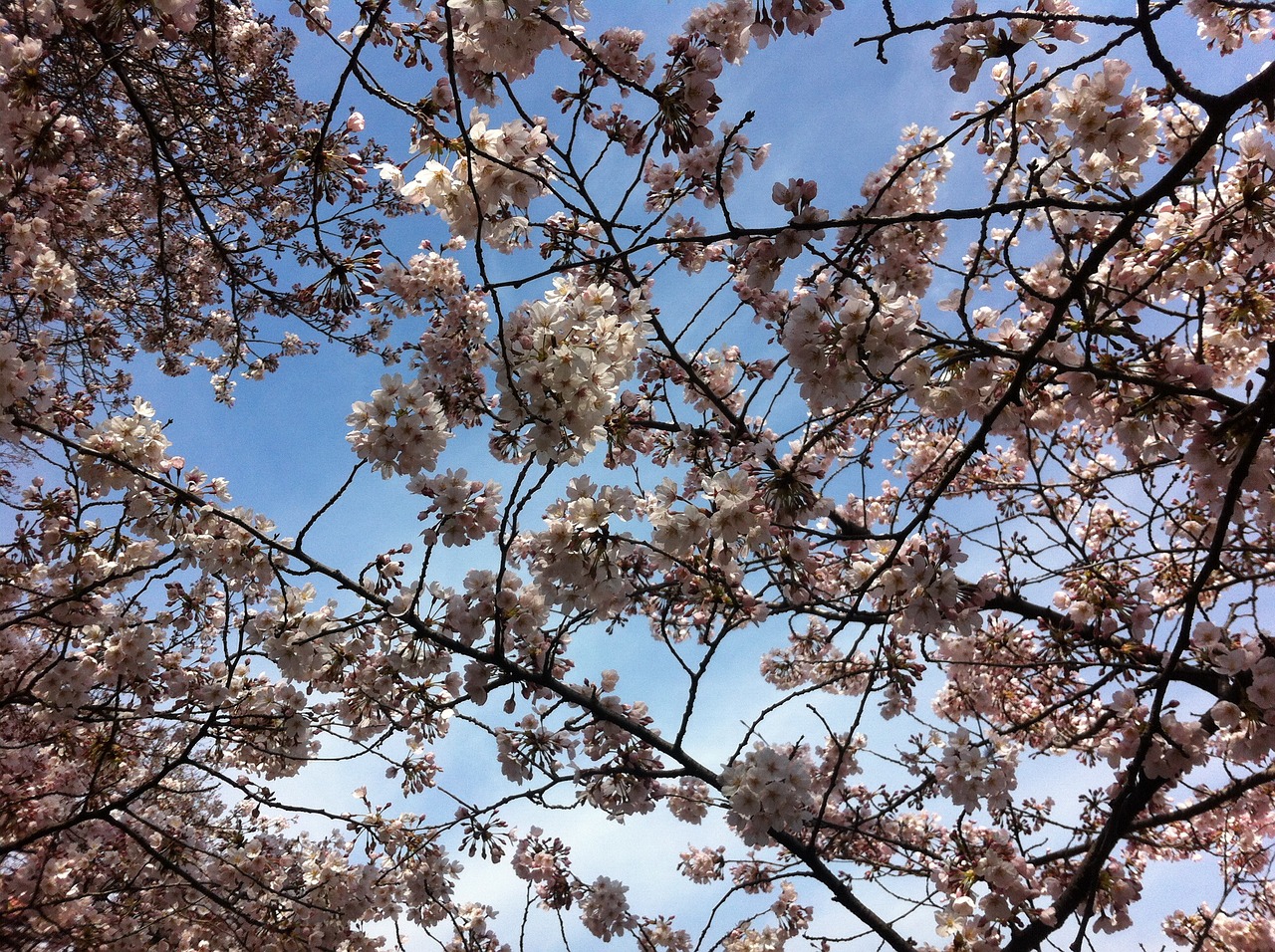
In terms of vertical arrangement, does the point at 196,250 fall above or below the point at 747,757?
above

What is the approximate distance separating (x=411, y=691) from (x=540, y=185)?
2.84 m

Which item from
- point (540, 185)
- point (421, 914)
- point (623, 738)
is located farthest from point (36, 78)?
point (421, 914)

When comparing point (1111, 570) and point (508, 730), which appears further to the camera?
point (1111, 570)

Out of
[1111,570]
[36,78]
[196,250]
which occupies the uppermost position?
[196,250]

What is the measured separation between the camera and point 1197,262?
347cm

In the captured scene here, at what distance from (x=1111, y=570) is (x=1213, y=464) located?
2.72 meters

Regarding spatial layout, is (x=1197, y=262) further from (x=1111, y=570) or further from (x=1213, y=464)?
(x=1111, y=570)

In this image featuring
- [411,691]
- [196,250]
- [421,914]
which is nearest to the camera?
[411,691]

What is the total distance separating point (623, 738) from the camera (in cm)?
441

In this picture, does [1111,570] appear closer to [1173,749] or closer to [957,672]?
[1173,749]

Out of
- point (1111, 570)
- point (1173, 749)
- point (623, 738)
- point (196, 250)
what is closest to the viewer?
point (1173, 749)

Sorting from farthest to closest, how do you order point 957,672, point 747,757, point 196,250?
point 196,250 < point 957,672 < point 747,757

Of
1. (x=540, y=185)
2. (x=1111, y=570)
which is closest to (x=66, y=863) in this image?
(x=540, y=185)

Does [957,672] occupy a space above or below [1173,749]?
above
